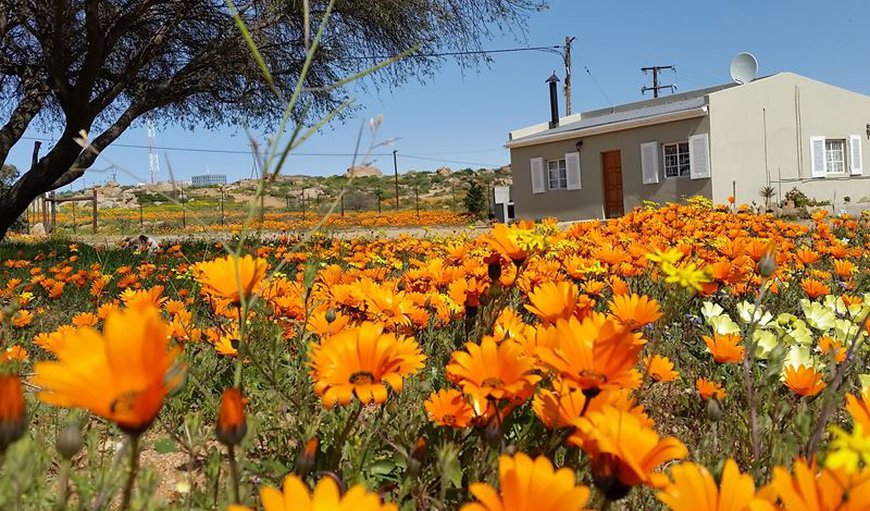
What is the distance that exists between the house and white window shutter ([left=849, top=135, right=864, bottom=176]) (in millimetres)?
29

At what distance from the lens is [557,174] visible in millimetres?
21469

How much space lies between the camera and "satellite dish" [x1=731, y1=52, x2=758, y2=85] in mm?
20188

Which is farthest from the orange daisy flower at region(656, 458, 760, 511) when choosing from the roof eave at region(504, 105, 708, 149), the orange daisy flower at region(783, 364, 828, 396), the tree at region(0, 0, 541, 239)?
the roof eave at region(504, 105, 708, 149)

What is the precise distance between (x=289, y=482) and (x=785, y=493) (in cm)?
49

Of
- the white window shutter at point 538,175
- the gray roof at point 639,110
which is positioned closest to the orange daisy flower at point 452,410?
the gray roof at point 639,110

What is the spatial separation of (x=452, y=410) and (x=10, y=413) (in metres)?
0.76

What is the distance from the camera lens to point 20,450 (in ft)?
2.66

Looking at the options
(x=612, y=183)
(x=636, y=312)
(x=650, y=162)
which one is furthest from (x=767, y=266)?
(x=612, y=183)

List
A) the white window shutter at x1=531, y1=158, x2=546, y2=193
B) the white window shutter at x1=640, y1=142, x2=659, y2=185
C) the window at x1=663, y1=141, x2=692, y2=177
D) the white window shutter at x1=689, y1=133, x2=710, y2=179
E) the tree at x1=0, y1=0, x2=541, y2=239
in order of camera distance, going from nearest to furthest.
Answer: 1. the tree at x1=0, y1=0, x2=541, y2=239
2. the white window shutter at x1=689, y1=133, x2=710, y2=179
3. the window at x1=663, y1=141, x2=692, y2=177
4. the white window shutter at x1=640, y1=142, x2=659, y2=185
5. the white window shutter at x1=531, y1=158, x2=546, y2=193

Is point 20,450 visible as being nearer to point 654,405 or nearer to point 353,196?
point 654,405

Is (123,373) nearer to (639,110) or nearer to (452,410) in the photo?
(452,410)

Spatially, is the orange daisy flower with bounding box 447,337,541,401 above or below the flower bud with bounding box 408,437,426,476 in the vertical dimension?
above

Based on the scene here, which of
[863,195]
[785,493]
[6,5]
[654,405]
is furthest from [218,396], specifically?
[863,195]

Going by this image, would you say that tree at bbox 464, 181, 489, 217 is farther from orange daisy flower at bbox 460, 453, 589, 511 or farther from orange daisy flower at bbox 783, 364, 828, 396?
orange daisy flower at bbox 460, 453, 589, 511
